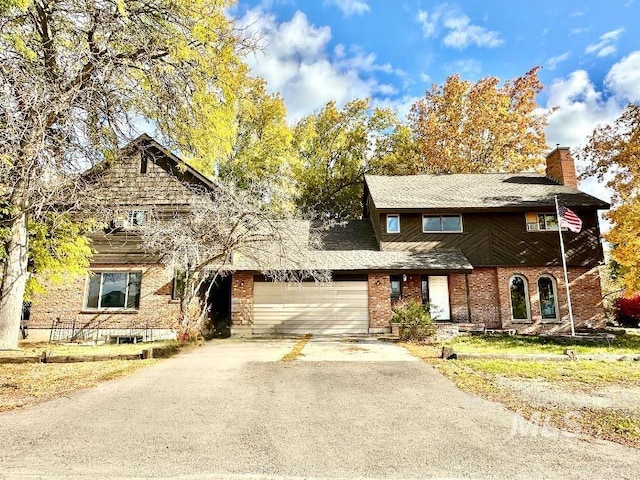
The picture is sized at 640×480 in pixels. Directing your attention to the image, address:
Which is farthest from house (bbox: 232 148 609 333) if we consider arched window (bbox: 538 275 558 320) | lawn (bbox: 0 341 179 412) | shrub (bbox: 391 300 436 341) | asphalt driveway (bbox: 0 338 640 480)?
asphalt driveway (bbox: 0 338 640 480)

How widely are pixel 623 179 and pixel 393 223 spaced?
1029 centimetres

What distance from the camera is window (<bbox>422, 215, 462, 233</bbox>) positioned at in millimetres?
18656

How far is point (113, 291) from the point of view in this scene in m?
15.6

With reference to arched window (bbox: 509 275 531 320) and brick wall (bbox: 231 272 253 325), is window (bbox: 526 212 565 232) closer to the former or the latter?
arched window (bbox: 509 275 531 320)

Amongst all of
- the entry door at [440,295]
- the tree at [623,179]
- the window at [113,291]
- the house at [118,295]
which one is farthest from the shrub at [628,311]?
the window at [113,291]

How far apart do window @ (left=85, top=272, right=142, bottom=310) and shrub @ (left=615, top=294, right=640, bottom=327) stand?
24028mm

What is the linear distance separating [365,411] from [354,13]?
10144 mm

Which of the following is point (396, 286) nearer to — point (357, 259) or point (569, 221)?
point (357, 259)

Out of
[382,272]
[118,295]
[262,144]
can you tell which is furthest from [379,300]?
[262,144]

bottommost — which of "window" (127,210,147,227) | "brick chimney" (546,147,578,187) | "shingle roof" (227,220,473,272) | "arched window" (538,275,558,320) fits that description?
"arched window" (538,275,558,320)

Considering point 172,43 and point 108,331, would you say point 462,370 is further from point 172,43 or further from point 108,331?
point 108,331

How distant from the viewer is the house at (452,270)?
54.1ft

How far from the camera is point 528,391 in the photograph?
21.9 feet

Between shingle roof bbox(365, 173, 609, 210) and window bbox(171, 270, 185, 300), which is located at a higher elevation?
shingle roof bbox(365, 173, 609, 210)
